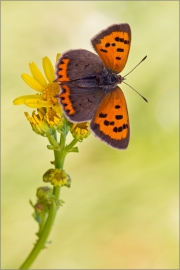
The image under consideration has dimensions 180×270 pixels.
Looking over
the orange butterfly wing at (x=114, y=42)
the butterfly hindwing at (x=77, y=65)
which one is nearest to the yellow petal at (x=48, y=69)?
the butterfly hindwing at (x=77, y=65)

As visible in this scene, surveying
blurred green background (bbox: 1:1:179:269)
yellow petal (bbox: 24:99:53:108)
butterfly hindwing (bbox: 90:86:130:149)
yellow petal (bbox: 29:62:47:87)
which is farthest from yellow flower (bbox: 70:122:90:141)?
blurred green background (bbox: 1:1:179:269)

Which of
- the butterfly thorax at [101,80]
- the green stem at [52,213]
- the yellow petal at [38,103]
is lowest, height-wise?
the green stem at [52,213]

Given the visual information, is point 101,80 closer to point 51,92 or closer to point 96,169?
point 51,92

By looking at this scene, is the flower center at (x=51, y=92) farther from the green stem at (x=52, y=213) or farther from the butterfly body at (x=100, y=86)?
the green stem at (x=52, y=213)

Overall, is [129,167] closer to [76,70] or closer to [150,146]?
[150,146]

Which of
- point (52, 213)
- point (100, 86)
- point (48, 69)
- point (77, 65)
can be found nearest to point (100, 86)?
point (100, 86)

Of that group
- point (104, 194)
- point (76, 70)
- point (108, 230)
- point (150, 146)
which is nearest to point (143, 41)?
point (150, 146)

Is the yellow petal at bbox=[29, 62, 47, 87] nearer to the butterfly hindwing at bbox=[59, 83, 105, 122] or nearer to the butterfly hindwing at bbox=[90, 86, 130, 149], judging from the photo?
the butterfly hindwing at bbox=[59, 83, 105, 122]
